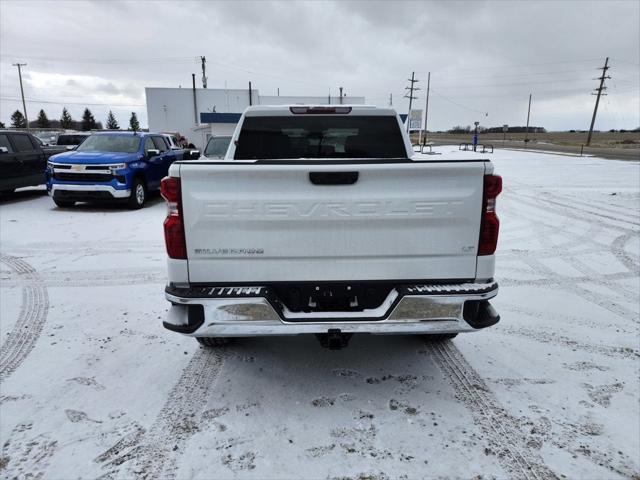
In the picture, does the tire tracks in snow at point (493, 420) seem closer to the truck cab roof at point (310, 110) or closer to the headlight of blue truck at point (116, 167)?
the truck cab roof at point (310, 110)

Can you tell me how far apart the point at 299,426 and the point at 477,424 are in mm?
1189

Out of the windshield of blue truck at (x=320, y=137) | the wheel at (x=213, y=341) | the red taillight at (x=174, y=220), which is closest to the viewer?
the red taillight at (x=174, y=220)

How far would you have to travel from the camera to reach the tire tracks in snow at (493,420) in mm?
2510

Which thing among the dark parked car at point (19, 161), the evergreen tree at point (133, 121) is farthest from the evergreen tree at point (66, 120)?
the dark parked car at point (19, 161)

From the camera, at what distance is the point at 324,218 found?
9.00 ft

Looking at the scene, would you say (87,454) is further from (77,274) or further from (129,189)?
(129,189)

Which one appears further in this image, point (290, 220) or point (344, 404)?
point (344, 404)

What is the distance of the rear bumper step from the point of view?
2.77m

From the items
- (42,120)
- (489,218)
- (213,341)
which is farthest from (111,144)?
(42,120)

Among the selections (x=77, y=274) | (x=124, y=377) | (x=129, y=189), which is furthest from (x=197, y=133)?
(x=124, y=377)

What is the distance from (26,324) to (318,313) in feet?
10.9

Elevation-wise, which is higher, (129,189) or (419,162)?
(419,162)

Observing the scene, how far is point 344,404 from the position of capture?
3109mm

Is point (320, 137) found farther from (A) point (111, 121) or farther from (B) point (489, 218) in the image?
(A) point (111, 121)
